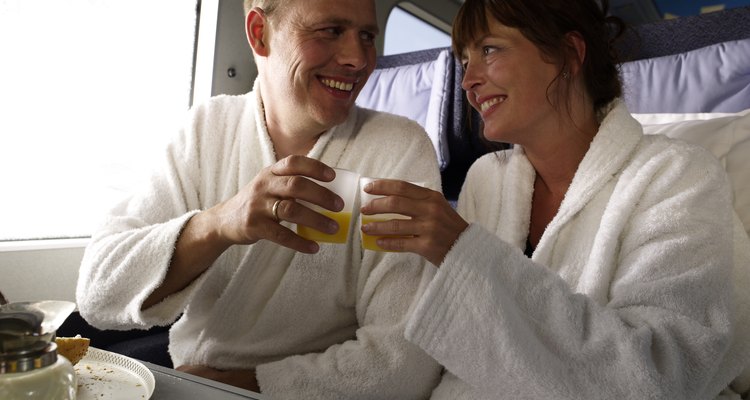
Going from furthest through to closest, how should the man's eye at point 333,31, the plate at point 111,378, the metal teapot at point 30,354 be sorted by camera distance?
the man's eye at point 333,31 < the plate at point 111,378 < the metal teapot at point 30,354

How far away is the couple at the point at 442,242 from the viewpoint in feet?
2.86

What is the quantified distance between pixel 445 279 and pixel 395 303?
0.27m

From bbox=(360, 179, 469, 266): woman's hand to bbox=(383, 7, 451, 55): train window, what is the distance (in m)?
2.50

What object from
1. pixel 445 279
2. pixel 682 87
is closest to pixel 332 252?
pixel 445 279

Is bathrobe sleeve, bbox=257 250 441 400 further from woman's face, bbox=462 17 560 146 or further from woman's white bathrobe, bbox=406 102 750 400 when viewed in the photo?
woman's face, bbox=462 17 560 146

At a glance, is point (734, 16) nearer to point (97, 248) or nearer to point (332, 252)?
point (332, 252)

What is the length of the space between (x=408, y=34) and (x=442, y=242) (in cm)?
282

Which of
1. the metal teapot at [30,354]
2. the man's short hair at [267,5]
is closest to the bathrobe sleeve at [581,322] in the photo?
the metal teapot at [30,354]

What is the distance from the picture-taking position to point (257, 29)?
138 cm

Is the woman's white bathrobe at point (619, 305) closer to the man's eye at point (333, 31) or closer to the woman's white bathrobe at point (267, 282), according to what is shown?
the woman's white bathrobe at point (267, 282)

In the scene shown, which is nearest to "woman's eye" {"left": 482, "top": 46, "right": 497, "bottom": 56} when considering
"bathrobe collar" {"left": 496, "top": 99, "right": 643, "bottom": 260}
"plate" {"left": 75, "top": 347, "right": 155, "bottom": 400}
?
"bathrobe collar" {"left": 496, "top": 99, "right": 643, "bottom": 260}

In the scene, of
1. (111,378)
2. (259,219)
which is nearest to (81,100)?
(259,219)

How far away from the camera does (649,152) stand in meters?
1.14

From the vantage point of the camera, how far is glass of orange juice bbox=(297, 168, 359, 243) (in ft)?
2.88
